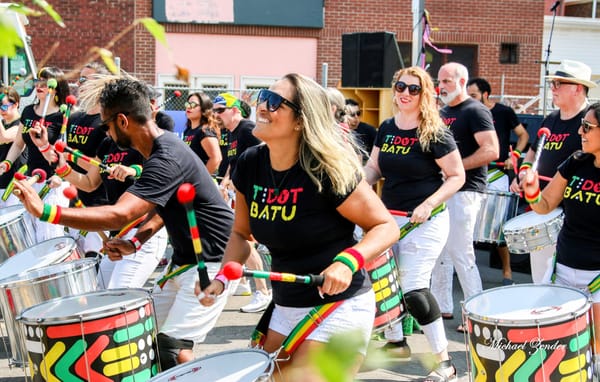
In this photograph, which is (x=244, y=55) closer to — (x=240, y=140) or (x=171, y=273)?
(x=240, y=140)

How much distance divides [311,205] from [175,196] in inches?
40.8

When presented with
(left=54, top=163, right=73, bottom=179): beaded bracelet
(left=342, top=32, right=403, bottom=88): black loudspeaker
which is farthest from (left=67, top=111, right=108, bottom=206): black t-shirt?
(left=342, top=32, right=403, bottom=88): black loudspeaker

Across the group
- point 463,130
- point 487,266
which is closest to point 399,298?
point 463,130

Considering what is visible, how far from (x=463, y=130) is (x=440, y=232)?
5.18 feet

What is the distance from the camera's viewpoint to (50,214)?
137 inches

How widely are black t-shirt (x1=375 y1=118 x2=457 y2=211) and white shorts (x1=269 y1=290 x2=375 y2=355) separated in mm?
2052

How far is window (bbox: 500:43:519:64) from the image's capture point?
20484 millimetres

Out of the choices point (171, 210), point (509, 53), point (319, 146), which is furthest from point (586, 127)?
point (509, 53)

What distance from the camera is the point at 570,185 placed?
443 cm

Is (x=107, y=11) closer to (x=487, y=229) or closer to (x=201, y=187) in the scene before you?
(x=487, y=229)

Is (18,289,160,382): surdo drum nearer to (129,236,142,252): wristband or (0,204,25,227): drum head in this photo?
(129,236,142,252): wristband

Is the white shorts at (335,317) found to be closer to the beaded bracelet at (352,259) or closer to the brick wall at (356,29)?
the beaded bracelet at (352,259)

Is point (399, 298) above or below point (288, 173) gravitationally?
below

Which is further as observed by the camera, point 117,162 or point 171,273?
point 117,162
